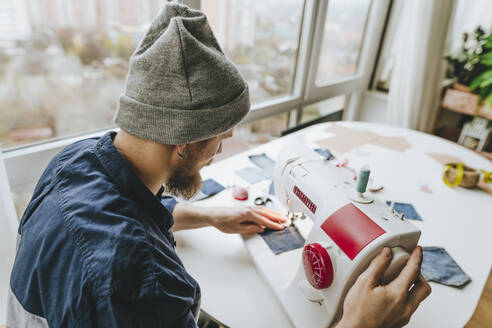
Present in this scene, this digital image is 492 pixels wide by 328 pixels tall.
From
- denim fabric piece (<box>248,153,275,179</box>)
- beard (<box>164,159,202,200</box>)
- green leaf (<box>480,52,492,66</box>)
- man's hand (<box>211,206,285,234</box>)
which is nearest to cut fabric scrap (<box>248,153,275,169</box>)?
denim fabric piece (<box>248,153,275,179</box>)

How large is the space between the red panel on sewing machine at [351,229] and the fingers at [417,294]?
0.50 ft

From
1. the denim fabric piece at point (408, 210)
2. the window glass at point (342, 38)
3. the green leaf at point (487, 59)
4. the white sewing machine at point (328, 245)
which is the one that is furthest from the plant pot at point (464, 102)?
the white sewing machine at point (328, 245)

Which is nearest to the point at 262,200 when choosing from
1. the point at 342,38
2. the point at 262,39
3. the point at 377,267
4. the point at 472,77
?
the point at 377,267

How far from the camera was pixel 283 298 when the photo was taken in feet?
2.65

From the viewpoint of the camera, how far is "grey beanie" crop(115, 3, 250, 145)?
2.05 feet

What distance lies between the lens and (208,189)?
50.2 inches

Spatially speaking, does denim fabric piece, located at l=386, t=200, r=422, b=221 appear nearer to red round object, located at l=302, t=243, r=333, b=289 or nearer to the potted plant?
red round object, located at l=302, t=243, r=333, b=289

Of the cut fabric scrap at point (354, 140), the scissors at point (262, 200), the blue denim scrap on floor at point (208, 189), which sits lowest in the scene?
the blue denim scrap on floor at point (208, 189)

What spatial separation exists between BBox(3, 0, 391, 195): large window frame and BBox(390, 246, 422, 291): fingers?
1.28 metres

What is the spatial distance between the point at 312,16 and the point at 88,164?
1909mm

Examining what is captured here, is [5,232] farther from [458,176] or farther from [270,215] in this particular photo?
[458,176]

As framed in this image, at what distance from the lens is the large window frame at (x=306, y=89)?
46.2 inches

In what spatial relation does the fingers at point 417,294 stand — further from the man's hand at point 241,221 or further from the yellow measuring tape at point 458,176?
the yellow measuring tape at point 458,176

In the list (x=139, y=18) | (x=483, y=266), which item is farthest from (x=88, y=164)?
(x=483, y=266)
